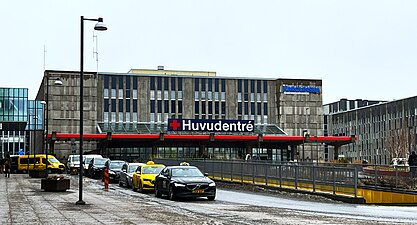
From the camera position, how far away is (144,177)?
32.5m

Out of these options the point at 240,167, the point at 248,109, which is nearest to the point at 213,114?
the point at 248,109

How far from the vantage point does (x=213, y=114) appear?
10525 cm

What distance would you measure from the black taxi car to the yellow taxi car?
4.01 metres

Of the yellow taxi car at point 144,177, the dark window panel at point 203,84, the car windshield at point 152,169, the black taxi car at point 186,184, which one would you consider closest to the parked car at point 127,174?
the yellow taxi car at point 144,177

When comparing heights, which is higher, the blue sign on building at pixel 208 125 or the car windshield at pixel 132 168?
the blue sign on building at pixel 208 125

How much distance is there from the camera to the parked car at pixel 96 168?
158 feet

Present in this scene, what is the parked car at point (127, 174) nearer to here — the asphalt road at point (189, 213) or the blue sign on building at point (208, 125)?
the asphalt road at point (189, 213)

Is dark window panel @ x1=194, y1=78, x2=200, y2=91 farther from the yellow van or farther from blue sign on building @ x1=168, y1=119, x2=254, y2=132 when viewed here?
the yellow van

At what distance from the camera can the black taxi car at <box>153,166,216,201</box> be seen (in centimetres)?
2586

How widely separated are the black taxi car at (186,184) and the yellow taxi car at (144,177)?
401 centimetres

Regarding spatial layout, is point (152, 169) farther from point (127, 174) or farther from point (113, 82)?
point (113, 82)

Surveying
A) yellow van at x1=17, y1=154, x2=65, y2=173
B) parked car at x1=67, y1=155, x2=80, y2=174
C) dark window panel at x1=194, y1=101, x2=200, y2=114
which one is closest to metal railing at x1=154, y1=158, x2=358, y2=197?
parked car at x1=67, y1=155, x2=80, y2=174

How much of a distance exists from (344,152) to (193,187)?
428 ft

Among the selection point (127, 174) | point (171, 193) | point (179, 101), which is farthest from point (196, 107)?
point (171, 193)
